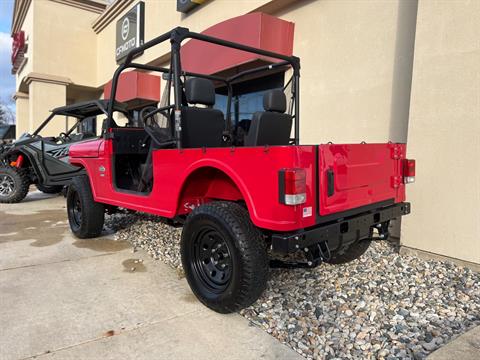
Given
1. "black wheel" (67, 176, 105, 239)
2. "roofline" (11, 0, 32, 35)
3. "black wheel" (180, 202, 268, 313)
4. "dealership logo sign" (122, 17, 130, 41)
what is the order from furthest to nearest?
"roofline" (11, 0, 32, 35), "dealership logo sign" (122, 17, 130, 41), "black wheel" (67, 176, 105, 239), "black wheel" (180, 202, 268, 313)

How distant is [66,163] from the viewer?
748cm

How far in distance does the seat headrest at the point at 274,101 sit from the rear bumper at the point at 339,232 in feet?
4.19

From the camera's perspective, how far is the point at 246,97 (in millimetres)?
6172

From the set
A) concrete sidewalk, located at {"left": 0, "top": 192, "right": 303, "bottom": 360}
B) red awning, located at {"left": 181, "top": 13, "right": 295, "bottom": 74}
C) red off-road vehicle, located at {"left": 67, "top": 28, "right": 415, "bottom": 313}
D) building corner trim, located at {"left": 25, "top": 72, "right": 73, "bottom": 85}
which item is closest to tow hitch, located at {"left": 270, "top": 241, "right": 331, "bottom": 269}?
red off-road vehicle, located at {"left": 67, "top": 28, "right": 415, "bottom": 313}

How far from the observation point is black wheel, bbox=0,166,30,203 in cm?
811

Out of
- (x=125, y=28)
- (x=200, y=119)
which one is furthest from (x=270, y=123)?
(x=125, y=28)

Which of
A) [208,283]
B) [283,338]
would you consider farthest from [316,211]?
[208,283]

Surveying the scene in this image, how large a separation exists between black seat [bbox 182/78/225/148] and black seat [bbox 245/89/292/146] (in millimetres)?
348

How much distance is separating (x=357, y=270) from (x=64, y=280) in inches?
115

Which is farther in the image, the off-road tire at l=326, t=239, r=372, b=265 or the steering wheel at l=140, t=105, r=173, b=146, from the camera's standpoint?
the off-road tire at l=326, t=239, r=372, b=265

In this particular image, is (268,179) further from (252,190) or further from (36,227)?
(36,227)

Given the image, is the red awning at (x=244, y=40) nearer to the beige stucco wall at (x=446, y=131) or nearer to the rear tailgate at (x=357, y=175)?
the beige stucco wall at (x=446, y=131)

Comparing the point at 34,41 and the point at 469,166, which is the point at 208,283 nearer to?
the point at 469,166

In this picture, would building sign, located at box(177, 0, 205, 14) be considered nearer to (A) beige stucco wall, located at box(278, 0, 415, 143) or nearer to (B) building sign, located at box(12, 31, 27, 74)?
(A) beige stucco wall, located at box(278, 0, 415, 143)
